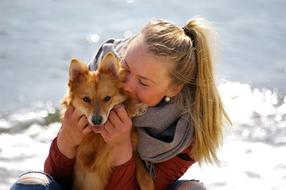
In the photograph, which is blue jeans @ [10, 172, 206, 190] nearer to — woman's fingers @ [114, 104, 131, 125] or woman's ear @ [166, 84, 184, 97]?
woman's fingers @ [114, 104, 131, 125]

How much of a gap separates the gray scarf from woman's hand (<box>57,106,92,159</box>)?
0.30m

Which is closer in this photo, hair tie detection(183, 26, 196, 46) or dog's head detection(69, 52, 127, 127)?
dog's head detection(69, 52, 127, 127)

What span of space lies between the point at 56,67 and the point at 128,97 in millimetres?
3188

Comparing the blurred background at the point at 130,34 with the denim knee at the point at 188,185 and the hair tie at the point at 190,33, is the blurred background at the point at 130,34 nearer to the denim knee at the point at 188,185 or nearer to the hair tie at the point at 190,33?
the hair tie at the point at 190,33

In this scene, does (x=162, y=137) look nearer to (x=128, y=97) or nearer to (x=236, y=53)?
(x=128, y=97)

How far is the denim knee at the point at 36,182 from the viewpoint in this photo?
9.63 ft

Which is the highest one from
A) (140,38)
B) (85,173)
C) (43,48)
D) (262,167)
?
(140,38)

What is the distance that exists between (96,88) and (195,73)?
0.61 m

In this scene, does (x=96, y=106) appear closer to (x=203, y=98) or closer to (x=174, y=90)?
(x=174, y=90)

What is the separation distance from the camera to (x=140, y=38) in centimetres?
310

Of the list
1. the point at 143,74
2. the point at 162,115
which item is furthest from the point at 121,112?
the point at 162,115

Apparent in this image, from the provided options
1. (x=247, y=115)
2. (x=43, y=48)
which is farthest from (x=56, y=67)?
(x=247, y=115)

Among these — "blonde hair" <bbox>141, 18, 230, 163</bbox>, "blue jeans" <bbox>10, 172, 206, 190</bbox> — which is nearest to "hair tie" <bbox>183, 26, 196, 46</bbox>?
"blonde hair" <bbox>141, 18, 230, 163</bbox>

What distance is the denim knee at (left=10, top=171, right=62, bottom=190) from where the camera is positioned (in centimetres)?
294
